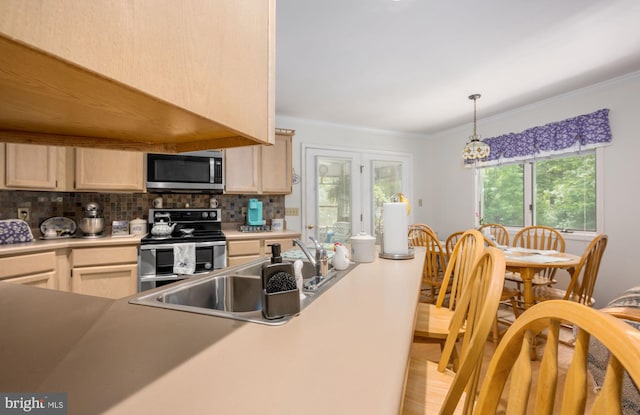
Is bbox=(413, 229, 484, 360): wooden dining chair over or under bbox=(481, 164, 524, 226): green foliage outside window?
under

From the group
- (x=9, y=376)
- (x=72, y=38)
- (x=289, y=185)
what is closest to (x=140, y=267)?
(x=289, y=185)

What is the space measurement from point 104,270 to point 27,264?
1.59 ft

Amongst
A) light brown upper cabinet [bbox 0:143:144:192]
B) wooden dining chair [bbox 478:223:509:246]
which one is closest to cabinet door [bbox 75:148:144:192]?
light brown upper cabinet [bbox 0:143:144:192]

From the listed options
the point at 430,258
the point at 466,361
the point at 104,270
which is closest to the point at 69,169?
the point at 104,270

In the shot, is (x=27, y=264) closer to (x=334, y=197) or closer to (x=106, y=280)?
(x=106, y=280)

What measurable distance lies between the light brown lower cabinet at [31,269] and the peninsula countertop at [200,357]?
1447mm

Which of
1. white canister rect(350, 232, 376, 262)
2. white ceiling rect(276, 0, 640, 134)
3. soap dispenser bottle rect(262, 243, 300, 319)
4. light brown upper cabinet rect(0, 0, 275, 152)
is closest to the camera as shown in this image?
light brown upper cabinet rect(0, 0, 275, 152)

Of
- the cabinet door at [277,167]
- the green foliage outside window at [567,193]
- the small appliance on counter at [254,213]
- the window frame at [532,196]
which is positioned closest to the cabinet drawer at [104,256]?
the small appliance on counter at [254,213]

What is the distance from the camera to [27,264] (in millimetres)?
2092

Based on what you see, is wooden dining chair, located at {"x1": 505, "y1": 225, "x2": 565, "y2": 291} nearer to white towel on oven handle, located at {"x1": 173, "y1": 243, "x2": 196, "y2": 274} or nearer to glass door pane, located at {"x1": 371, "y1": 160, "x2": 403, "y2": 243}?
glass door pane, located at {"x1": 371, "y1": 160, "x2": 403, "y2": 243}

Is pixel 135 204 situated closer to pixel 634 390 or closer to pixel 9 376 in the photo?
pixel 9 376

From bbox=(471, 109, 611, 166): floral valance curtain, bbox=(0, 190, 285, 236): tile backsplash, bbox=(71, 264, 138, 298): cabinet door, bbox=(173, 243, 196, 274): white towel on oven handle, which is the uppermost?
bbox=(471, 109, 611, 166): floral valance curtain

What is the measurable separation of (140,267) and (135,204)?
90 cm

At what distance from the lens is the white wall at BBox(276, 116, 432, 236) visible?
13.2 feet
